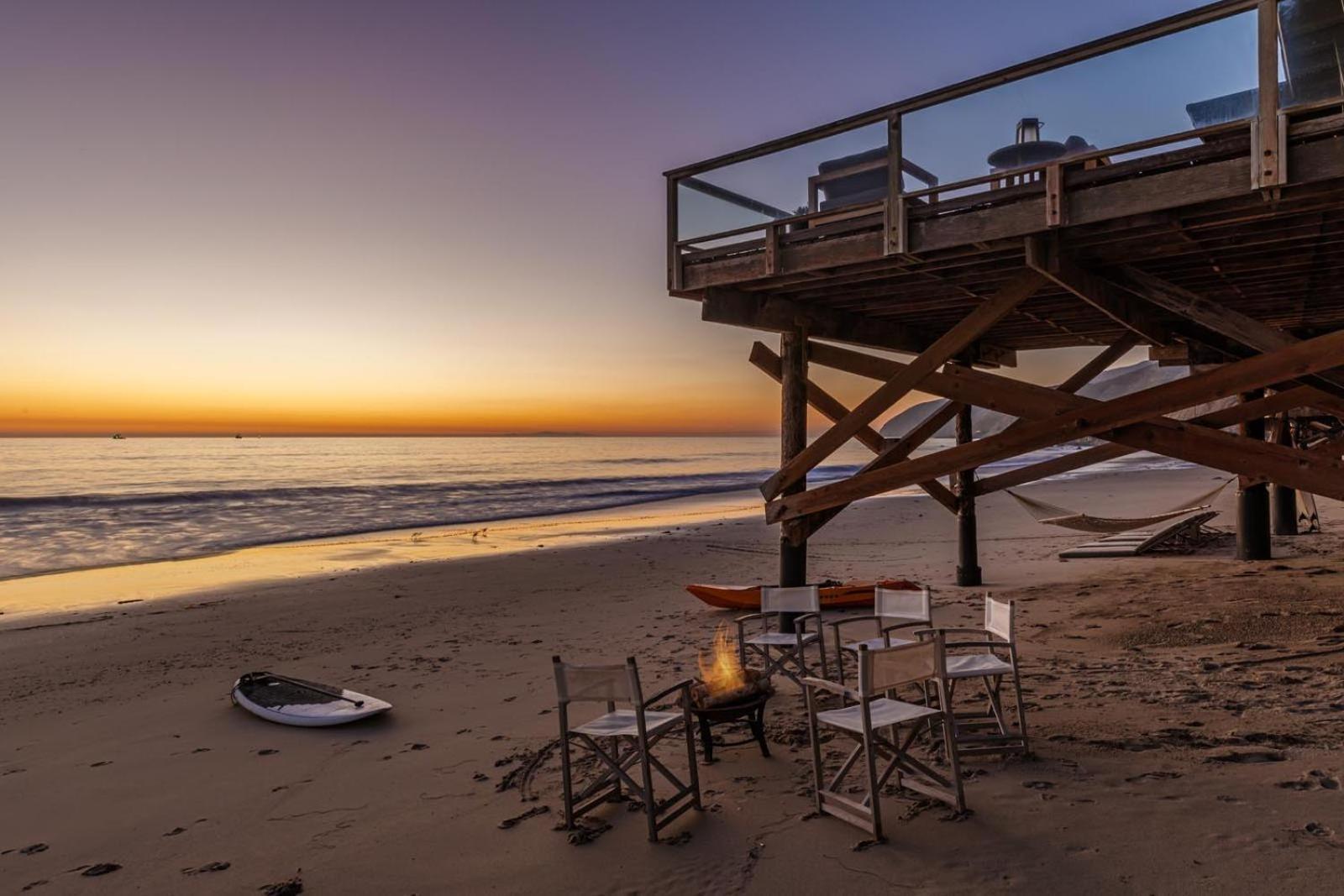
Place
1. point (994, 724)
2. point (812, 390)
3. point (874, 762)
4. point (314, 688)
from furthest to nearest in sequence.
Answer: point (812, 390), point (314, 688), point (994, 724), point (874, 762)

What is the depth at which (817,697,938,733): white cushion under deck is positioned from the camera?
416cm

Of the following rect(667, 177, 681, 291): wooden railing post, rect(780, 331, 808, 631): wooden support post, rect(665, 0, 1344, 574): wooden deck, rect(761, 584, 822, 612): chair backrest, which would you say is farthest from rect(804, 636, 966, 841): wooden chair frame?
rect(667, 177, 681, 291): wooden railing post

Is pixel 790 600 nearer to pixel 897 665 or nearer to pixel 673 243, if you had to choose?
pixel 897 665

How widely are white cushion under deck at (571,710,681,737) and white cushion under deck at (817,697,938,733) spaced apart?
0.89 m

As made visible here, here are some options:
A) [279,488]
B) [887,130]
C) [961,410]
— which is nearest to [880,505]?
[961,410]

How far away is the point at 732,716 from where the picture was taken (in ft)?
16.6

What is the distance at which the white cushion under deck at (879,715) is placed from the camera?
164 inches

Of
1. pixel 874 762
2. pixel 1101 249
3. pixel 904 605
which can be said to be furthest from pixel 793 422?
pixel 874 762

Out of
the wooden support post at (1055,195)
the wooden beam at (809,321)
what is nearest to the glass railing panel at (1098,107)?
the wooden support post at (1055,195)

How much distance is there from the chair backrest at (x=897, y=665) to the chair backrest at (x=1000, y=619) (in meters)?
1.09

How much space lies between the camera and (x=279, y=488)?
1625 inches

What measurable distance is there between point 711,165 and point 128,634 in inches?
405

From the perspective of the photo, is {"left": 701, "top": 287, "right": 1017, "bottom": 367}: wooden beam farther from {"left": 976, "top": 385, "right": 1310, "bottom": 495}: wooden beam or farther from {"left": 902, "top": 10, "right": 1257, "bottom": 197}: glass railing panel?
{"left": 902, "top": 10, "right": 1257, "bottom": 197}: glass railing panel

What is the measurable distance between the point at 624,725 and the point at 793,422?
488 centimetres
